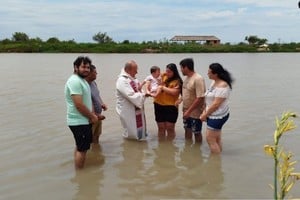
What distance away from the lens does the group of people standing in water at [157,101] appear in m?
5.99

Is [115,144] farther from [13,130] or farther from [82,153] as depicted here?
[13,130]

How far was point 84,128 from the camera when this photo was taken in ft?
19.8

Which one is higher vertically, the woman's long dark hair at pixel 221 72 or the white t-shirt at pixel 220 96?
the woman's long dark hair at pixel 221 72

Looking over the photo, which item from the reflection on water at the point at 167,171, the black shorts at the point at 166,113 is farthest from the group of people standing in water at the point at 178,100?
the reflection on water at the point at 167,171

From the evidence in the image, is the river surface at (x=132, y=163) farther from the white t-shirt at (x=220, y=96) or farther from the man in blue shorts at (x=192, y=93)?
the white t-shirt at (x=220, y=96)

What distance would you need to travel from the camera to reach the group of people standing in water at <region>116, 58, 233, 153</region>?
6.62 meters

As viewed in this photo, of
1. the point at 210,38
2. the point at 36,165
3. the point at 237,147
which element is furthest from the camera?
the point at 210,38

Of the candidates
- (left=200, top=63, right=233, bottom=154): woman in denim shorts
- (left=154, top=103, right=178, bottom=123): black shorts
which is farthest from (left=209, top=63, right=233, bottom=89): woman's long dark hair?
(left=154, top=103, right=178, bottom=123): black shorts

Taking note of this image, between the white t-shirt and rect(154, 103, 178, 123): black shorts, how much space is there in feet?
4.34

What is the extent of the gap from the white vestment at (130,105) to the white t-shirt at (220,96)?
57.4 inches

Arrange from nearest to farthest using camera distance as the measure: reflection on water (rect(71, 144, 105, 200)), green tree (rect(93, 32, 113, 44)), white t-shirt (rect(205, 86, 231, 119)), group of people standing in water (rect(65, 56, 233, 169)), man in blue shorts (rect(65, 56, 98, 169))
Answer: reflection on water (rect(71, 144, 105, 200))
man in blue shorts (rect(65, 56, 98, 169))
group of people standing in water (rect(65, 56, 233, 169))
white t-shirt (rect(205, 86, 231, 119))
green tree (rect(93, 32, 113, 44))

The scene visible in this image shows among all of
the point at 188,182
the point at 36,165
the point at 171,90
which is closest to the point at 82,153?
the point at 36,165

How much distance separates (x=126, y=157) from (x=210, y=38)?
253 feet

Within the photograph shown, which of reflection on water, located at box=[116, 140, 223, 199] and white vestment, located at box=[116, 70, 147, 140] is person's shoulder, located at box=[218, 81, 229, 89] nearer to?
reflection on water, located at box=[116, 140, 223, 199]
